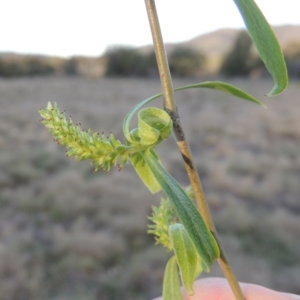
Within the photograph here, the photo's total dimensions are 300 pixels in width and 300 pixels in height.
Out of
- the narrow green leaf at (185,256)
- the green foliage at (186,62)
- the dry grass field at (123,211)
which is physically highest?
the green foliage at (186,62)

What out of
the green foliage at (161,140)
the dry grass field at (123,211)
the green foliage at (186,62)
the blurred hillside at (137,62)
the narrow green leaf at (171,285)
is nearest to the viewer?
the green foliage at (161,140)

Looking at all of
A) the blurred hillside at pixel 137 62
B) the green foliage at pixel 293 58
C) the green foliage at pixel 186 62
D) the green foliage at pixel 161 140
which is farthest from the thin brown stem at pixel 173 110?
the green foliage at pixel 186 62

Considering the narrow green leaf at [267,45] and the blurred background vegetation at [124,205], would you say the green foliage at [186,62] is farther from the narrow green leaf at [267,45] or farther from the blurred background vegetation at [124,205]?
the narrow green leaf at [267,45]

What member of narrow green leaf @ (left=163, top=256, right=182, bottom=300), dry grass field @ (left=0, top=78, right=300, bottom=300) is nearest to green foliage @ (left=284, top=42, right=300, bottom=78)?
dry grass field @ (left=0, top=78, right=300, bottom=300)

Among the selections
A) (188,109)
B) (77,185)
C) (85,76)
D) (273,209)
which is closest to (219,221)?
(273,209)

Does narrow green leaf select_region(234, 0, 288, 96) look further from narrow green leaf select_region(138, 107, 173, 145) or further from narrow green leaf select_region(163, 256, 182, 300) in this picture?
narrow green leaf select_region(163, 256, 182, 300)

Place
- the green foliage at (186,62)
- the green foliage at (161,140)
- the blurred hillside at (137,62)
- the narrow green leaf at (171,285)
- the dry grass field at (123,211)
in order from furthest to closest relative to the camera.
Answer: the green foliage at (186,62), the blurred hillside at (137,62), the dry grass field at (123,211), the narrow green leaf at (171,285), the green foliage at (161,140)

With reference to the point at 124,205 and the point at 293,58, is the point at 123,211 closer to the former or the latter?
the point at 124,205

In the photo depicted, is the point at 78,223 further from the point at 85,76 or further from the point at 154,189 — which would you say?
the point at 85,76
